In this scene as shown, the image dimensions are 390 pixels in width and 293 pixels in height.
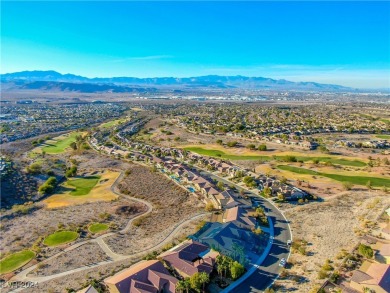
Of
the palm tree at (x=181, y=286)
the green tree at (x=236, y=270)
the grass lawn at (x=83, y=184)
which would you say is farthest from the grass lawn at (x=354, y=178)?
the palm tree at (x=181, y=286)

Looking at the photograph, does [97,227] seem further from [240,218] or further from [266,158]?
[266,158]

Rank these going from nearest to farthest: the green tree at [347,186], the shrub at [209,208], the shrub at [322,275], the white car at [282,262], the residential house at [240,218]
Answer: the shrub at [322,275]
the white car at [282,262]
the residential house at [240,218]
the shrub at [209,208]
the green tree at [347,186]

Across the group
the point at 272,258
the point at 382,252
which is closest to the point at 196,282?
the point at 272,258

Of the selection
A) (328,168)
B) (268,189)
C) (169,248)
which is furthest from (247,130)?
(169,248)

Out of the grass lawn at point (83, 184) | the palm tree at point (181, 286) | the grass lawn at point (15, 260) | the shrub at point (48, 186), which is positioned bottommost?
the grass lawn at point (15, 260)

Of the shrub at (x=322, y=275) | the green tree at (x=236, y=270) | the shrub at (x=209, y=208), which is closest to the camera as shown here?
the green tree at (x=236, y=270)

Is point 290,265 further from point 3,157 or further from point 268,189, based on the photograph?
point 3,157

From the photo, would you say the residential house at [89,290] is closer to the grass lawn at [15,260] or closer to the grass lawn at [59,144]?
the grass lawn at [15,260]
